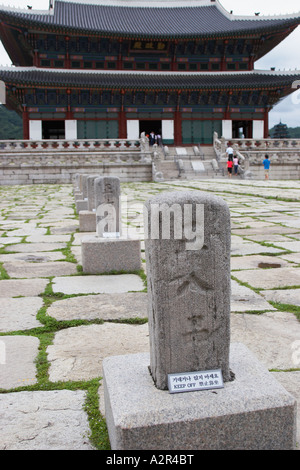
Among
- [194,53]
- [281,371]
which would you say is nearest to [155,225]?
[281,371]

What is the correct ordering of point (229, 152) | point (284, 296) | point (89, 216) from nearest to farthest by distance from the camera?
point (284, 296) < point (89, 216) < point (229, 152)

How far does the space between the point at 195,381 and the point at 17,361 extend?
1.20 metres

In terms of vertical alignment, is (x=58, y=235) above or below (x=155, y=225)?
below

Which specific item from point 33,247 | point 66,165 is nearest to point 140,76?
point 66,165

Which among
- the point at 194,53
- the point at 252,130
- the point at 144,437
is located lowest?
the point at 144,437

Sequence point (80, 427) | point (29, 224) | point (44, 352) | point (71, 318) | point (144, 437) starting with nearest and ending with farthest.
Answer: point (144, 437), point (80, 427), point (44, 352), point (71, 318), point (29, 224)

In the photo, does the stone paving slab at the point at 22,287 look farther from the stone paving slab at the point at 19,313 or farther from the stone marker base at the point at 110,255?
the stone marker base at the point at 110,255

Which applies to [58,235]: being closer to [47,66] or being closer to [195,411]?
[195,411]

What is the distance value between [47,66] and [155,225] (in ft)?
95.0

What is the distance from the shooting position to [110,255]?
4.39m

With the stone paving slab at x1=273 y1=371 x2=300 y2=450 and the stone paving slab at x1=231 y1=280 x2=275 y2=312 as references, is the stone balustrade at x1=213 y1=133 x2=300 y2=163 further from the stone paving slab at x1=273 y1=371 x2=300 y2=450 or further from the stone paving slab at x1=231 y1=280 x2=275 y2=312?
the stone paving slab at x1=273 y1=371 x2=300 y2=450

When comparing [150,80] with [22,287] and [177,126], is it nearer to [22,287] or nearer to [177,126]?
[177,126]

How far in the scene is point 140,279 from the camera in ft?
13.6

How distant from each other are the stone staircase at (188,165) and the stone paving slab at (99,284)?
17494mm
